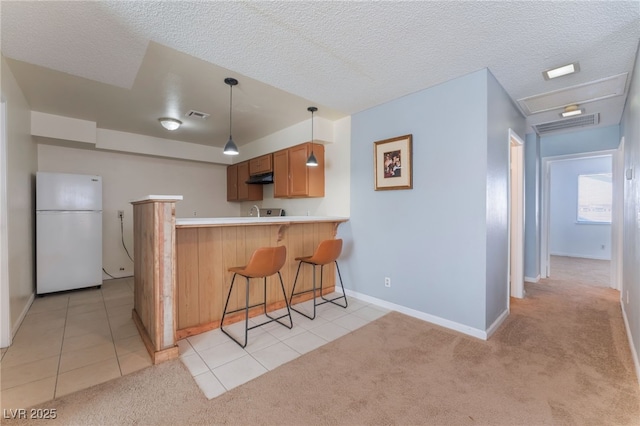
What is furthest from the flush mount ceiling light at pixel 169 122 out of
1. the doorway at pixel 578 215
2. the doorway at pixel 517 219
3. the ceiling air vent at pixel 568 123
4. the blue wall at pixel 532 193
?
the doorway at pixel 578 215

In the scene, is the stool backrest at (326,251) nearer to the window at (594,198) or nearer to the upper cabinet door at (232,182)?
the upper cabinet door at (232,182)

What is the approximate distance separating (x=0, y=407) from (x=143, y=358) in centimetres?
74

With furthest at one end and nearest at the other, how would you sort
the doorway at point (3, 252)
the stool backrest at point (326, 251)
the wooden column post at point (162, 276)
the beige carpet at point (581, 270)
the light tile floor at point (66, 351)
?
the beige carpet at point (581, 270) < the stool backrest at point (326, 251) < the doorway at point (3, 252) < the wooden column post at point (162, 276) < the light tile floor at point (66, 351)

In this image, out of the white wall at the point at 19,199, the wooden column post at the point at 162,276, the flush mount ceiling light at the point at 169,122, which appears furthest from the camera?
the flush mount ceiling light at the point at 169,122

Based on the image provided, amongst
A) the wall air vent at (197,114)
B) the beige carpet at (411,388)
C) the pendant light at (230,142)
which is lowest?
the beige carpet at (411,388)

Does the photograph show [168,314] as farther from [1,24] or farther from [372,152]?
[372,152]

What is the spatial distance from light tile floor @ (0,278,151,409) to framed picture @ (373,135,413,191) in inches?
111

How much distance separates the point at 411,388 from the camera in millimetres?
1815

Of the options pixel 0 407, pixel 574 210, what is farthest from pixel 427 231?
pixel 574 210

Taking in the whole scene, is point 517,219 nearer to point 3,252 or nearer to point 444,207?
point 444,207

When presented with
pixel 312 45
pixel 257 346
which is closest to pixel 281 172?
pixel 312 45

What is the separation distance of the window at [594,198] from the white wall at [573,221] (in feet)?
0.36

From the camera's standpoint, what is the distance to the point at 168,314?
2154 mm

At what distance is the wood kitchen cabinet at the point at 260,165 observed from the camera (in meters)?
4.79
